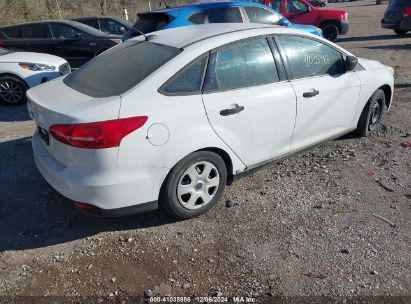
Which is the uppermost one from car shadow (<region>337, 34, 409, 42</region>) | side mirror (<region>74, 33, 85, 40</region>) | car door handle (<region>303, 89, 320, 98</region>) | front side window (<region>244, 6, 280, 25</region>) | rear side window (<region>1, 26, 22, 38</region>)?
front side window (<region>244, 6, 280, 25</region>)

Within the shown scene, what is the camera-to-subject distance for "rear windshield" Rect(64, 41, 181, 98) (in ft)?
10.3

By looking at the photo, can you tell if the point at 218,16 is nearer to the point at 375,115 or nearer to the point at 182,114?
the point at 375,115

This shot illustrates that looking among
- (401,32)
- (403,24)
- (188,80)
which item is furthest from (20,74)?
(401,32)

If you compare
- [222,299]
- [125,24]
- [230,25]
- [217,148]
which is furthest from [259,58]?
[125,24]

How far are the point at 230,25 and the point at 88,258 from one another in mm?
2675

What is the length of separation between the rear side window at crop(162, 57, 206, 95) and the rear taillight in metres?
0.45

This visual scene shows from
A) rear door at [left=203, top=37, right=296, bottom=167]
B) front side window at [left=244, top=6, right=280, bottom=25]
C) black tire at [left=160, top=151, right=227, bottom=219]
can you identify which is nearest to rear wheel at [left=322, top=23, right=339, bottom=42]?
front side window at [left=244, top=6, right=280, bottom=25]

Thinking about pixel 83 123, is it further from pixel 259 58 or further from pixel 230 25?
pixel 230 25

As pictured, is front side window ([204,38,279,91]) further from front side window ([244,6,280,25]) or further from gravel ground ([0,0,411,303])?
front side window ([244,6,280,25])

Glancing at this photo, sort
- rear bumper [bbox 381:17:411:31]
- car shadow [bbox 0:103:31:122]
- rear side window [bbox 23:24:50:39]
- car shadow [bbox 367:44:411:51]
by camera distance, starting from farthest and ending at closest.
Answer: rear bumper [bbox 381:17:411:31] < car shadow [bbox 367:44:411:51] < rear side window [bbox 23:24:50:39] < car shadow [bbox 0:103:31:122]

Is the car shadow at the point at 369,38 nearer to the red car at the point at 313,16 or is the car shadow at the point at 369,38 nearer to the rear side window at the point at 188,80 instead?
the red car at the point at 313,16

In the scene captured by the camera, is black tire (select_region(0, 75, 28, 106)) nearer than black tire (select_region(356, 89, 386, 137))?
No

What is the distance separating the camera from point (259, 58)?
3.64m

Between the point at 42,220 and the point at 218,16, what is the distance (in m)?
5.44
